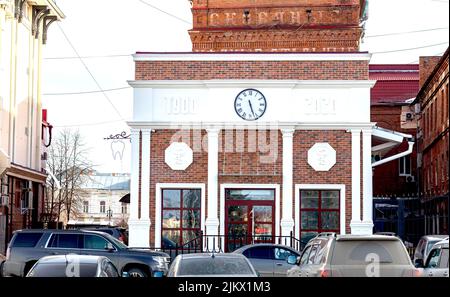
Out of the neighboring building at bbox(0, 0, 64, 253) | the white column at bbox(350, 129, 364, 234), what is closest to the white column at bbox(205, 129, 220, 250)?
the white column at bbox(350, 129, 364, 234)

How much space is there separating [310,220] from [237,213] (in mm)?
2094

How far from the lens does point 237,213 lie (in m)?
24.8

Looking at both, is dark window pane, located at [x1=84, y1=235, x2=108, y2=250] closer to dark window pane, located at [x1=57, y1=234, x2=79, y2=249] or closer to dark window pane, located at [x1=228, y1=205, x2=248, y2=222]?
dark window pane, located at [x1=57, y1=234, x2=79, y2=249]

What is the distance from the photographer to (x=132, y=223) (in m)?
24.5

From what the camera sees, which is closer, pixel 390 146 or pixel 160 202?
pixel 160 202

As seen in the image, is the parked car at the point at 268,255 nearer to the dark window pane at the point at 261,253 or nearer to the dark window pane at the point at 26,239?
the dark window pane at the point at 261,253

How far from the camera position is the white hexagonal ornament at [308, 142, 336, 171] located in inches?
971

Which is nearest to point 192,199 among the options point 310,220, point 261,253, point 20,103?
point 310,220

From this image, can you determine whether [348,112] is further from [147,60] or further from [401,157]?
[147,60]

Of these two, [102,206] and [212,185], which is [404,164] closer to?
[212,185]
